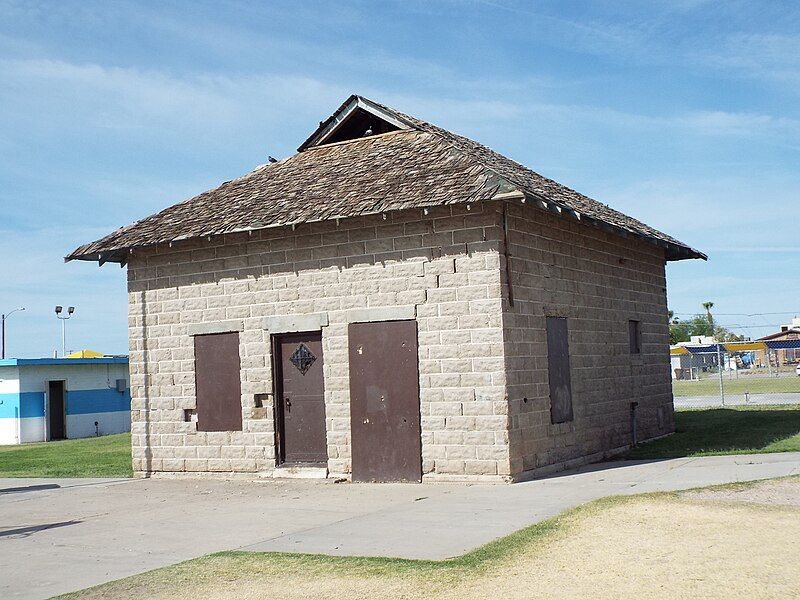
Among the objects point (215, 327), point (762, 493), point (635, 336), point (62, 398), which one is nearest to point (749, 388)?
point (635, 336)

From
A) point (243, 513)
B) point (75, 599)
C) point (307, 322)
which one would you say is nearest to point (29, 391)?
point (307, 322)

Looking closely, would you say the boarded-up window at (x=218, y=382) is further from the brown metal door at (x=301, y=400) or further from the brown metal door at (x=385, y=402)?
the brown metal door at (x=385, y=402)

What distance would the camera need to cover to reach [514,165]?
18.9 meters

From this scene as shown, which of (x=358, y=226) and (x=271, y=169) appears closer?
(x=358, y=226)

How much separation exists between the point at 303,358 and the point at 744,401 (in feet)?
63.0

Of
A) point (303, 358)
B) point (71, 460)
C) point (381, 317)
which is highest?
point (381, 317)

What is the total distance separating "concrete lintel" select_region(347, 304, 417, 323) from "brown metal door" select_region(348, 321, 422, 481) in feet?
0.30

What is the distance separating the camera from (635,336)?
19.8m

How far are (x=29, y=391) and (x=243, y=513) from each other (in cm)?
2790

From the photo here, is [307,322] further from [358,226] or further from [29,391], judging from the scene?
[29,391]

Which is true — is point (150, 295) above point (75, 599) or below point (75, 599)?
above

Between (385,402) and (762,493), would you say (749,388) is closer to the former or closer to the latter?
(385,402)

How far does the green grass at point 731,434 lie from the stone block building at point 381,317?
0.94 metres

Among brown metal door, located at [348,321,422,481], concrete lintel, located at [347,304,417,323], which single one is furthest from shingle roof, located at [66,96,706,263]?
brown metal door, located at [348,321,422,481]
